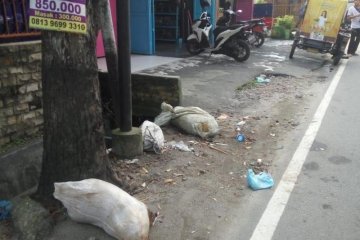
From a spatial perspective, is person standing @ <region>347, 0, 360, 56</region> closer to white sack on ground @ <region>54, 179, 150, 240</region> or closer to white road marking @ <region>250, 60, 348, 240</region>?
white road marking @ <region>250, 60, 348, 240</region>

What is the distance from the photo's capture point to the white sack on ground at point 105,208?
3.05 m

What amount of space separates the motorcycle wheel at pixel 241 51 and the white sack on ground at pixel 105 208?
8.79 metres

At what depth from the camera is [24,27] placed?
5.02 m

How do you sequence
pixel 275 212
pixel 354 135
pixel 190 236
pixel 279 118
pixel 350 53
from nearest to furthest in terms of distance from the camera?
pixel 190 236 < pixel 275 212 < pixel 354 135 < pixel 279 118 < pixel 350 53

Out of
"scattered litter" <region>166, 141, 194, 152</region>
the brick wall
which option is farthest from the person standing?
the brick wall

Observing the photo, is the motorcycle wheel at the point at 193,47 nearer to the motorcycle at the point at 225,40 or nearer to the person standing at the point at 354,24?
the motorcycle at the point at 225,40

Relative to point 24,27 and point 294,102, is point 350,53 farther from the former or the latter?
point 24,27

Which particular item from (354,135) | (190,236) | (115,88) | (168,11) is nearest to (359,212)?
(190,236)

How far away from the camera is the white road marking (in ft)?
11.3

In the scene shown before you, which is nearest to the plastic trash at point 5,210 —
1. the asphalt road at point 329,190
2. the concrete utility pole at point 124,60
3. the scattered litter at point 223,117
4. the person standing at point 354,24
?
the concrete utility pole at point 124,60

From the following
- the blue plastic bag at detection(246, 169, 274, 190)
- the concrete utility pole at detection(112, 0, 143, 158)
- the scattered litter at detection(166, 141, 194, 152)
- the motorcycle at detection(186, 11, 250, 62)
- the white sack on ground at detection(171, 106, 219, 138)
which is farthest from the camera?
the motorcycle at detection(186, 11, 250, 62)

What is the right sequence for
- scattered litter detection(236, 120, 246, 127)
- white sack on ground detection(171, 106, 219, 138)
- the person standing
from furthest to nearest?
the person standing → scattered litter detection(236, 120, 246, 127) → white sack on ground detection(171, 106, 219, 138)

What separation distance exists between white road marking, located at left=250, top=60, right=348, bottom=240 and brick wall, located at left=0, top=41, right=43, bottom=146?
2.90 meters

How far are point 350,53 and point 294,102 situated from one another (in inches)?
295
